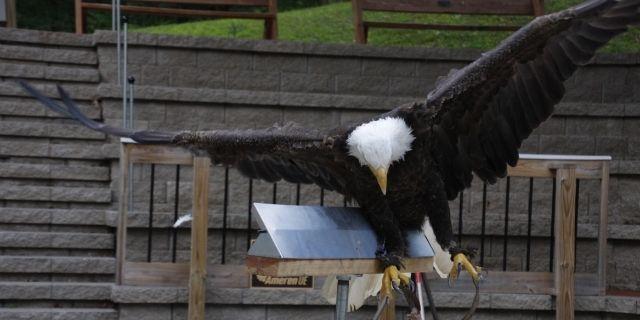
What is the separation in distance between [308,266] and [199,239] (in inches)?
90.4

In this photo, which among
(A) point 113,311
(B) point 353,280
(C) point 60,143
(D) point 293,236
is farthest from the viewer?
(C) point 60,143

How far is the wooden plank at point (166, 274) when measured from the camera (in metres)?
6.08

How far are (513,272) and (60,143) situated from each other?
137 inches

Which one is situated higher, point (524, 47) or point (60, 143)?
point (524, 47)

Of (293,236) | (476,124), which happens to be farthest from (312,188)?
(293,236)

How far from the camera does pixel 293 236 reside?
3.65 m

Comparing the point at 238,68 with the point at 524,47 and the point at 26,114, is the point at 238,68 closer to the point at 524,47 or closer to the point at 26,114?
the point at 26,114

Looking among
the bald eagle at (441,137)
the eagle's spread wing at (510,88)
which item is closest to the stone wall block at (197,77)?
the bald eagle at (441,137)

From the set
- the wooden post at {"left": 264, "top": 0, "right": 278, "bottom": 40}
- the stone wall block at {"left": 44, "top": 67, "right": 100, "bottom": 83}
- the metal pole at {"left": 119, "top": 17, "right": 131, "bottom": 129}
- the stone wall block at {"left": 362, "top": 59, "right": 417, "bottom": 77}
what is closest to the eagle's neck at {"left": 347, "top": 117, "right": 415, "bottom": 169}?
the metal pole at {"left": 119, "top": 17, "right": 131, "bottom": 129}

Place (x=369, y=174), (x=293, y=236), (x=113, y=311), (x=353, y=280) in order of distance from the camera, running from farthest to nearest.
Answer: (x=113, y=311) < (x=353, y=280) < (x=369, y=174) < (x=293, y=236)

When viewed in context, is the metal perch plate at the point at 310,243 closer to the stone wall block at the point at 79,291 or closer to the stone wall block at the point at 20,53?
the stone wall block at the point at 79,291

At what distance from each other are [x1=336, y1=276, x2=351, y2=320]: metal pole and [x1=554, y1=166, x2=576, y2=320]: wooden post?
2.54 meters

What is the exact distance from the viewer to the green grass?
1021 centimetres

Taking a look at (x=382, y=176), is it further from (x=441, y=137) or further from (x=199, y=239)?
(x=199, y=239)
